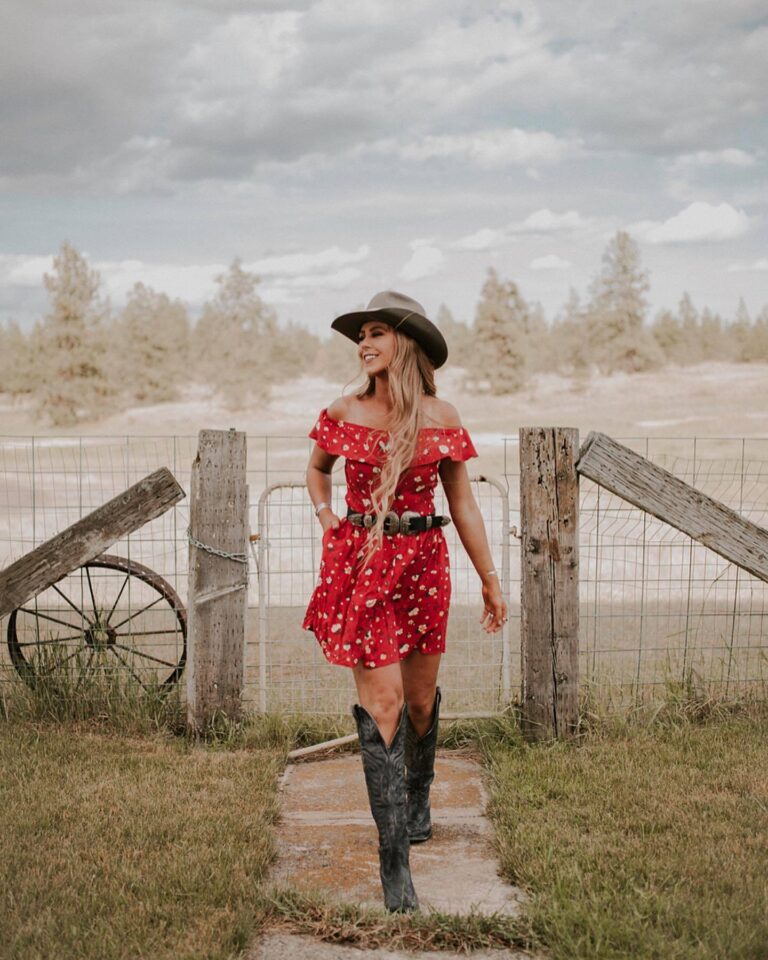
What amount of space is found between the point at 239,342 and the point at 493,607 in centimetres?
5008

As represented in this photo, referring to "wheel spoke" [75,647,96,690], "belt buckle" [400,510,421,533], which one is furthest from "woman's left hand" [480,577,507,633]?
"wheel spoke" [75,647,96,690]

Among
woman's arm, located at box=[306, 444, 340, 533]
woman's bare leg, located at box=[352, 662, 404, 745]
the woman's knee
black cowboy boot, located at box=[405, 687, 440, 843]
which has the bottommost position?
black cowboy boot, located at box=[405, 687, 440, 843]

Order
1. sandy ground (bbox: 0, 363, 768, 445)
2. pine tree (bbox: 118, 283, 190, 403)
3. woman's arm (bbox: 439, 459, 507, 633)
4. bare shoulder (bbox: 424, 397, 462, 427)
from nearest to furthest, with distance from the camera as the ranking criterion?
bare shoulder (bbox: 424, 397, 462, 427) → woman's arm (bbox: 439, 459, 507, 633) → sandy ground (bbox: 0, 363, 768, 445) → pine tree (bbox: 118, 283, 190, 403)

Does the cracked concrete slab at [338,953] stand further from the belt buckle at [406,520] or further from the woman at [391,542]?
the belt buckle at [406,520]

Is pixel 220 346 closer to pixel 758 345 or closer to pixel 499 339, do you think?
pixel 499 339

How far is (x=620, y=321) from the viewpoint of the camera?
58.3 meters

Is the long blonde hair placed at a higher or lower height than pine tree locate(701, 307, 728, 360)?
lower

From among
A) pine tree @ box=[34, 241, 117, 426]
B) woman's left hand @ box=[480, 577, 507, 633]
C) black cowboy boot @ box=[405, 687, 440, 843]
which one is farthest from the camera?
pine tree @ box=[34, 241, 117, 426]

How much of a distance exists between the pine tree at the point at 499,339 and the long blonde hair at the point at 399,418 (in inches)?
1933

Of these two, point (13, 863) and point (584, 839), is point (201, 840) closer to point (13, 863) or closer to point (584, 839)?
point (13, 863)

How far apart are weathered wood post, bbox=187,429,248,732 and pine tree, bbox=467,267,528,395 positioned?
47.9 metres

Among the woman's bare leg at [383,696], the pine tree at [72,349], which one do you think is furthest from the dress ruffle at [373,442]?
the pine tree at [72,349]

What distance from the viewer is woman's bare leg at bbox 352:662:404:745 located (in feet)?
11.5

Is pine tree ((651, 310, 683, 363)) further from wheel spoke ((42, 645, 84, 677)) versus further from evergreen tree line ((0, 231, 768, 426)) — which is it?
wheel spoke ((42, 645, 84, 677))
